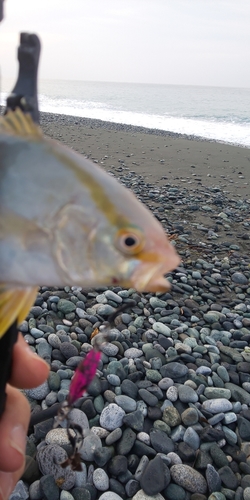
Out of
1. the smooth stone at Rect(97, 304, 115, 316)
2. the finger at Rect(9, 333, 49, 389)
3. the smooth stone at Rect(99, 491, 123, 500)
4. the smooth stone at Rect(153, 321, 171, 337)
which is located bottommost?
the smooth stone at Rect(153, 321, 171, 337)

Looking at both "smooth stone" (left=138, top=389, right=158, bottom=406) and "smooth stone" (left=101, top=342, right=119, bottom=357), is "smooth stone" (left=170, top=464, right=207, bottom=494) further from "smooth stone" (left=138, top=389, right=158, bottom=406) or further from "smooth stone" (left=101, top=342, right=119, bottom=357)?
"smooth stone" (left=101, top=342, right=119, bottom=357)

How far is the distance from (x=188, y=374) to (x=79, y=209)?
3.65 meters

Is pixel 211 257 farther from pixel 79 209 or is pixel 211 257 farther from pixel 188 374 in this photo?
pixel 79 209

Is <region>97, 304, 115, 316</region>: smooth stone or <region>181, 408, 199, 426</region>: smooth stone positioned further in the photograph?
<region>97, 304, 115, 316</region>: smooth stone

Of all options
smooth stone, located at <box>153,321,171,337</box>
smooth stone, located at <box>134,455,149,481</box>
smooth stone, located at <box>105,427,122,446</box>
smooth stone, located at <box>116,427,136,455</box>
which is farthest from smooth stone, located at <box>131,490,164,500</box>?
smooth stone, located at <box>153,321,171,337</box>

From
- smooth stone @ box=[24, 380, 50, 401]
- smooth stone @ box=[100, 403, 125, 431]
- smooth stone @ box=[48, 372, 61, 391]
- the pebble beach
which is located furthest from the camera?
smooth stone @ box=[48, 372, 61, 391]

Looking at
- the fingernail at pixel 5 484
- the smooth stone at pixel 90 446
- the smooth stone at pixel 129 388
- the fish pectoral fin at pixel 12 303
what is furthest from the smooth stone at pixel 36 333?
the fish pectoral fin at pixel 12 303

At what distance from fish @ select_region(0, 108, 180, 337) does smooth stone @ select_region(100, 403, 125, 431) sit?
107 inches

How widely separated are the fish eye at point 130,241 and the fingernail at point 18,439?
1.17 metres

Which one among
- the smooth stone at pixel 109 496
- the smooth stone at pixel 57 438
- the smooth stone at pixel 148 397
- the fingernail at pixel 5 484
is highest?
the fingernail at pixel 5 484

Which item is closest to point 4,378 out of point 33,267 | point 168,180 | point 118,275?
point 33,267

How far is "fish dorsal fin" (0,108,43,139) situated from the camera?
1.27 meters

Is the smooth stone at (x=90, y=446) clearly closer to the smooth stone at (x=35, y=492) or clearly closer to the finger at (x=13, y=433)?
the smooth stone at (x=35, y=492)

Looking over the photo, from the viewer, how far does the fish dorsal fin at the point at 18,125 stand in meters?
1.27
